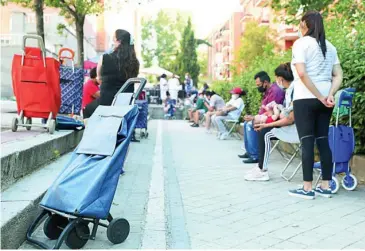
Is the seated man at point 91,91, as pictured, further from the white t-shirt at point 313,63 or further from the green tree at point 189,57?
the green tree at point 189,57

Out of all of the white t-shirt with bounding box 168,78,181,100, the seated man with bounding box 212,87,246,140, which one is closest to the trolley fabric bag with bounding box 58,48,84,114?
the seated man with bounding box 212,87,246,140

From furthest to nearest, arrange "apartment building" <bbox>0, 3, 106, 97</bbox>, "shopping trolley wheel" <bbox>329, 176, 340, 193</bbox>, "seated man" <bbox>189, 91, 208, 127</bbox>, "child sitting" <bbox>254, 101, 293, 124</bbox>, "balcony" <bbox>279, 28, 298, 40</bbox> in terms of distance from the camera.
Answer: "balcony" <bbox>279, 28, 298, 40</bbox>, "apartment building" <bbox>0, 3, 106, 97</bbox>, "seated man" <bbox>189, 91, 208, 127</bbox>, "child sitting" <bbox>254, 101, 293, 124</bbox>, "shopping trolley wheel" <bbox>329, 176, 340, 193</bbox>

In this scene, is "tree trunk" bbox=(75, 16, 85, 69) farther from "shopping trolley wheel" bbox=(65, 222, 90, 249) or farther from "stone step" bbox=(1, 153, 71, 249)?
"shopping trolley wheel" bbox=(65, 222, 90, 249)

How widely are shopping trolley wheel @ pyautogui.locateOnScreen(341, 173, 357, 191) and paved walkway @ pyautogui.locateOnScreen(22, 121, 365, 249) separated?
7 cm

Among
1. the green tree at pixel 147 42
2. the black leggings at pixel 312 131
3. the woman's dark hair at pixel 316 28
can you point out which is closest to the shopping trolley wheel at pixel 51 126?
the black leggings at pixel 312 131

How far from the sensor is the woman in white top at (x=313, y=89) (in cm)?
531

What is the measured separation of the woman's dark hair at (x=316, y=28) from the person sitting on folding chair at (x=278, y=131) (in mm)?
1207

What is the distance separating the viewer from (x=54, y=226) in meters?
3.90

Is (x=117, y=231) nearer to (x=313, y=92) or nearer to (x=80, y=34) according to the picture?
(x=313, y=92)

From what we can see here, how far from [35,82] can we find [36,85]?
0.14ft

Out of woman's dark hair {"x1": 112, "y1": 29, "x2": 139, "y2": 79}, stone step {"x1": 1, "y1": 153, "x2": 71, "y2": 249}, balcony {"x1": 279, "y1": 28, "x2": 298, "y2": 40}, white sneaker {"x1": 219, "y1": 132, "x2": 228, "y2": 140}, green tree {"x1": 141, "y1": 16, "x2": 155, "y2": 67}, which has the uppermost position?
green tree {"x1": 141, "y1": 16, "x2": 155, "y2": 67}

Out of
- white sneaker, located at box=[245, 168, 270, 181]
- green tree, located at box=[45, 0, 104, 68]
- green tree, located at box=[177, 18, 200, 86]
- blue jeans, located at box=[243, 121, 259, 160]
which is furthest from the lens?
green tree, located at box=[177, 18, 200, 86]

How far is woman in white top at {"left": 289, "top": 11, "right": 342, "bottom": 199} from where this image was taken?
5309 millimetres

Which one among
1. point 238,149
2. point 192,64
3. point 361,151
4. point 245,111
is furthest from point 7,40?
point 192,64
